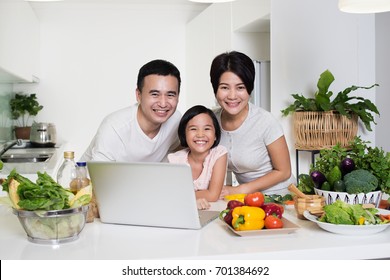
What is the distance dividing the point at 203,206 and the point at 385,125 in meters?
3.08

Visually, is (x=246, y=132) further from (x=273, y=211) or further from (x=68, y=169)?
(x=68, y=169)

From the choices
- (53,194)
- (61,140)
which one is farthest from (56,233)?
(61,140)

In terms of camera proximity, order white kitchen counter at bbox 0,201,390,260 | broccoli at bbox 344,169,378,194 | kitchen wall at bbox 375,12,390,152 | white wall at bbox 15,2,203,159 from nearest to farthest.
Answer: white kitchen counter at bbox 0,201,390,260, broccoli at bbox 344,169,378,194, kitchen wall at bbox 375,12,390,152, white wall at bbox 15,2,203,159

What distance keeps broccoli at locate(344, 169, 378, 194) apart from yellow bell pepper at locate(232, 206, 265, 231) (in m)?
0.35

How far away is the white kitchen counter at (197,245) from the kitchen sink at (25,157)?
8.69ft

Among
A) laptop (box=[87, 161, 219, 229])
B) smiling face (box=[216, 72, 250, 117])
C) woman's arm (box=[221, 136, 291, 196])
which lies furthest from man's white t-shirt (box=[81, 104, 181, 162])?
laptop (box=[87, 161, 219, 229])

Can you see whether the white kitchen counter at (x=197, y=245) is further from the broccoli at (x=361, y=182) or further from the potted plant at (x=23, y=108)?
the potted plant at (x=23, y=108)

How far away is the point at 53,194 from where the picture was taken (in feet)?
Result: 4.85

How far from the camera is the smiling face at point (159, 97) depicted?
2.32 meters

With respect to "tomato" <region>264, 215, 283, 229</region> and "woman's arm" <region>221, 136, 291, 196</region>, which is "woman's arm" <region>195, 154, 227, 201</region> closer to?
"woman's arm" <region>221, 136, 291, 196</region>

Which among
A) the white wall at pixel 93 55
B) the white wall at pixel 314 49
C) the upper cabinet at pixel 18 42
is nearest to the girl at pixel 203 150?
the white wall at pixel 314 49

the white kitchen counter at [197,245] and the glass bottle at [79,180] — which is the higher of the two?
the glass bottle at [79,180]

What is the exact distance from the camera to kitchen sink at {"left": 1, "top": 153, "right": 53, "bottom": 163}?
13.8ft

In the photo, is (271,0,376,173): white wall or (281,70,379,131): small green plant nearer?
(281,70,379,131): small green plant
